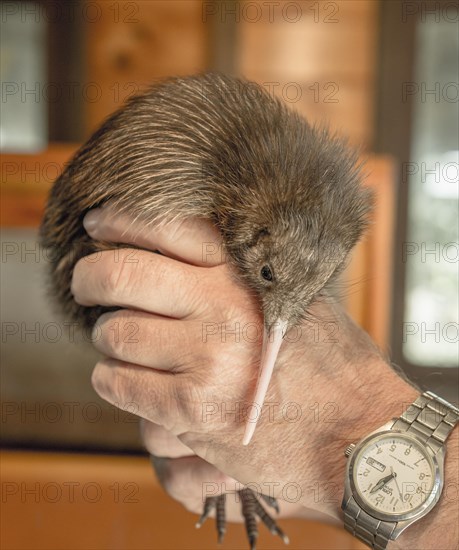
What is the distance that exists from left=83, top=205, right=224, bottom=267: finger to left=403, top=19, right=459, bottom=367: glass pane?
6.78ft

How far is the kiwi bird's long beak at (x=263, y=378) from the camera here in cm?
79

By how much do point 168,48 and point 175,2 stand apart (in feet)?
0.61

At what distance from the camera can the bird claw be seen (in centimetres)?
107

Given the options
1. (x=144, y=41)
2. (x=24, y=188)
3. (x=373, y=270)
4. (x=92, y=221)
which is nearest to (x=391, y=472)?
(x=92, y=221)

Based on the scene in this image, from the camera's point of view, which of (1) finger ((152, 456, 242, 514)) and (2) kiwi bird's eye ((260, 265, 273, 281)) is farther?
(1) finger ((152, 456, 242, 514))

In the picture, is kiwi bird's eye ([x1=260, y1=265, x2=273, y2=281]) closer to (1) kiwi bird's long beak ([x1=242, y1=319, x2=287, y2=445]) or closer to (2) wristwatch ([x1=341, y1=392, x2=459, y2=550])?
(1) kiwi bird's long beak ([x1=242, y1=319, x2=287, y2=445])

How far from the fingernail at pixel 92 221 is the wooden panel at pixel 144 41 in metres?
1.99

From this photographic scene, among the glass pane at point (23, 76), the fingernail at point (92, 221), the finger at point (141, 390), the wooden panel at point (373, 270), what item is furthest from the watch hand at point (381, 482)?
the glass pane at point (23, 76)

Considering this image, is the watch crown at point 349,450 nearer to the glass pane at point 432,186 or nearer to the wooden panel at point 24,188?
the wooden panel at point 24,188

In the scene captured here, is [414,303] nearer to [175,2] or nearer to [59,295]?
[175,2]

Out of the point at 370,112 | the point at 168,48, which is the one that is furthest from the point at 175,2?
the point at 370,112

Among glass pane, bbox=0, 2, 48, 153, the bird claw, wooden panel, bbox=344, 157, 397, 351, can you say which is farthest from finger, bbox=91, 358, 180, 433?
glass pane, bbox=0, 2, 48, 153

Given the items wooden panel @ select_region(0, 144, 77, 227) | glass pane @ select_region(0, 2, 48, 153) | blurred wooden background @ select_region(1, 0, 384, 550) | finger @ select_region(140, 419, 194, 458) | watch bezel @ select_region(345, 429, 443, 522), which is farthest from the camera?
glass pane @ select_region(0, 2, 48, 153)

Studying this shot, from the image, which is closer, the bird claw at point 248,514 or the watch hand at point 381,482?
the watch hand at point 381,482
